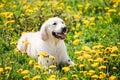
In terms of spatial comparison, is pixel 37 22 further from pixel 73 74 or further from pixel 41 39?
pixel 73 74

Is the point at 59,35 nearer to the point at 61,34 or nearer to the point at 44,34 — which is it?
the point at 61,34

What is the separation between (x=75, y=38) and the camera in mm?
8539

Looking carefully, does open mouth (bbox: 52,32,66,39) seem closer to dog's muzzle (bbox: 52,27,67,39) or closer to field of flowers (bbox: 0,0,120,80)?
dog's muzzle (bbox: 52,27,67,39)

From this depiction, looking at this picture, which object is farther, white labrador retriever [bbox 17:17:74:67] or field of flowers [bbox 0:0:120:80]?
white labrador retriever [bbox 17:17:74:67]

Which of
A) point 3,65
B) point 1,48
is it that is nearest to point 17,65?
point 3,65

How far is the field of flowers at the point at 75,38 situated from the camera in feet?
19.9

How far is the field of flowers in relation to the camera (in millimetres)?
6062

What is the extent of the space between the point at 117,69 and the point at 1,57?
2.18 metres

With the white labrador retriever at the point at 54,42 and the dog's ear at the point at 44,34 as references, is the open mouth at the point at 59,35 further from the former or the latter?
the dog's ear at the point at 44,34

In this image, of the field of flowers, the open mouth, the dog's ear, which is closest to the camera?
the field of flowers

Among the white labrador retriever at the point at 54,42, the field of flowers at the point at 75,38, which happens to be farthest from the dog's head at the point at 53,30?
the field of flowers at the point at 75,38

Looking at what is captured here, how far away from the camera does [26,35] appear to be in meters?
7.94

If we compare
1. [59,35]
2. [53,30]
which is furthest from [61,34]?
[53,30]

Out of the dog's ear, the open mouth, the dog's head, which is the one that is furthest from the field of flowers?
the dog's ear
